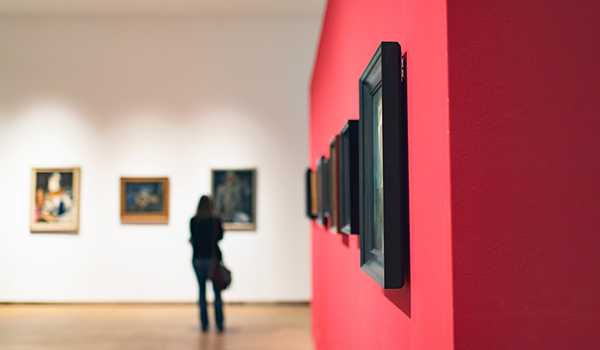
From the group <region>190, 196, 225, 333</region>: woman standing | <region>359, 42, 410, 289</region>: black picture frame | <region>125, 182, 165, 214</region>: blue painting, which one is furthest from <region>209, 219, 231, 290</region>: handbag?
<region>359, 42, 410, 289</region>: black picture frame

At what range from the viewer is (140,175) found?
1505cm

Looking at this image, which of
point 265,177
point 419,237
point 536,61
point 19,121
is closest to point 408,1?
point 536,61

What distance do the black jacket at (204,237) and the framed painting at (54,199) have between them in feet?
18.5

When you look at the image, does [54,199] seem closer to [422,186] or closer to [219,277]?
[219,277]

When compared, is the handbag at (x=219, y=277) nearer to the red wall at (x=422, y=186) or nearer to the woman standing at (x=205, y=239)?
the woman standing at (x=205, y=239)

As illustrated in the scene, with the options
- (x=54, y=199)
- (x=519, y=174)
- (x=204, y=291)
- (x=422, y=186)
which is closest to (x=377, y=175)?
(x=422, y=186)

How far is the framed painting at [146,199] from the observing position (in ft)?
49.0

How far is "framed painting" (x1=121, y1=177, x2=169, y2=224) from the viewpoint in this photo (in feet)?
49.0

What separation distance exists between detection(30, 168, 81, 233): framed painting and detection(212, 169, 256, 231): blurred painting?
3487mm

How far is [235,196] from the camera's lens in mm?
15047

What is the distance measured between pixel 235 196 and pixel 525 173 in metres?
13.7

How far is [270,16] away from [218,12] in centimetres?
131

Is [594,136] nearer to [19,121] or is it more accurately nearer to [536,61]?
[536,61]

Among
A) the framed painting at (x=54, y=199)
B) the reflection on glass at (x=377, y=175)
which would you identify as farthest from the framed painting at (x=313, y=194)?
the framed painting at (x=54, y=199)
